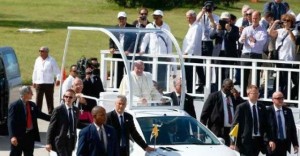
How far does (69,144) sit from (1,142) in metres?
5.71

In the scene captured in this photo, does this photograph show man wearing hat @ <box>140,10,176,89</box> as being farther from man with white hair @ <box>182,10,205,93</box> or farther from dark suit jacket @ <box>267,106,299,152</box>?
dark suit jacket @ <box>267,106,299,152</box>

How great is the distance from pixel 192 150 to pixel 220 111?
2.37m

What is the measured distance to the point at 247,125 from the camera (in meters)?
18.3

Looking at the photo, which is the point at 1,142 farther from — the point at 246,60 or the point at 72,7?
the point at 72,7

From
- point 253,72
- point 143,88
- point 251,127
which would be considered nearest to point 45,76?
point 253,72

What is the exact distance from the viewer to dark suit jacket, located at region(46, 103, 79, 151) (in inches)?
688

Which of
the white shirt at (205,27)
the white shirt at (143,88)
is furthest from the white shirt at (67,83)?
the white shirt at (205,27)

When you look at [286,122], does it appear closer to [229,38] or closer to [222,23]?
[229,38]

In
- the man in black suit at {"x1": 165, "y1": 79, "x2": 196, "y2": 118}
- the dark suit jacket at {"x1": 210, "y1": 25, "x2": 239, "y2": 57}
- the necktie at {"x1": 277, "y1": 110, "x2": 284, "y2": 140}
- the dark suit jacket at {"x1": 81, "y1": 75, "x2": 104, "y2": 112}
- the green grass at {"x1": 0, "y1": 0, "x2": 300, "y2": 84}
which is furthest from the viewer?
the green grass at {"x1": 0, "y1": 0, "x2": 300, "y2": 84}

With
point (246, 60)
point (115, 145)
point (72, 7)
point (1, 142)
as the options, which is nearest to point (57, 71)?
point (1, 142)

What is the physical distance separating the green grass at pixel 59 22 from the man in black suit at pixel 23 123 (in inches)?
612

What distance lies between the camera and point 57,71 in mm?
26219

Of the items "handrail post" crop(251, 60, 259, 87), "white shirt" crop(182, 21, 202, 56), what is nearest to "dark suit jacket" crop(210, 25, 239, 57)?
"white shirt" crop(182, 21, 202, 56)

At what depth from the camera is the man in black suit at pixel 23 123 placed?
59.2 ft
